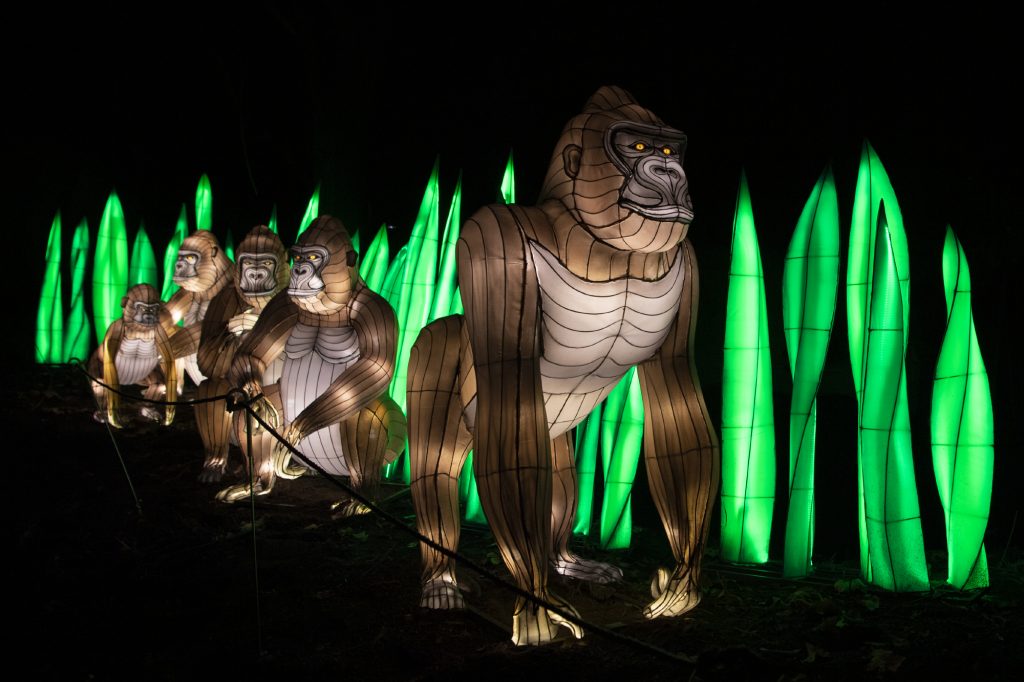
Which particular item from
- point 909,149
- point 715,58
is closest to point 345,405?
point 715,58

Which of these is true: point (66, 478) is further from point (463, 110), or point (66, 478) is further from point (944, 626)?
point (944, 626)

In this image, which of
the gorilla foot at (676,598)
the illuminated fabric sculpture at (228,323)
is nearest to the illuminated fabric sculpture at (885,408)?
the gorilla foot at (676,598)

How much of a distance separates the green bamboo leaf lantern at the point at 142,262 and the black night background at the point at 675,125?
115cm

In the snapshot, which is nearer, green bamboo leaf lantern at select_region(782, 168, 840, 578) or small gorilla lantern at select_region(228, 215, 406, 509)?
green bamboo leaf lantern at select_region(782, 168, 840, 578)

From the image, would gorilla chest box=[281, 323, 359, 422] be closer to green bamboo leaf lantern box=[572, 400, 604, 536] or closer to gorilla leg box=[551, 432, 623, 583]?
green bamboo leaf lantern box=[572, 400, 604, 536]

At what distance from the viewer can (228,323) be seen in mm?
6086

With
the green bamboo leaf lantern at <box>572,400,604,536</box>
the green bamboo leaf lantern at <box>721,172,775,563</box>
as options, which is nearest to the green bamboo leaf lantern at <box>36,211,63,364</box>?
the green bamboo leaf lantern at <box>572,400,604,536</box>

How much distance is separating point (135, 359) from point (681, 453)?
542 cm

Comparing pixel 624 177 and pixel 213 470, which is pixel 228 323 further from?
pixel 624 177

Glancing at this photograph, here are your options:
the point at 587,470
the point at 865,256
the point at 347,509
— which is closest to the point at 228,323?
the point at 347,509

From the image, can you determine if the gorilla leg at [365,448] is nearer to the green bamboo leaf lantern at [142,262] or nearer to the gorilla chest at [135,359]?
the gorilla chest at [135,359]

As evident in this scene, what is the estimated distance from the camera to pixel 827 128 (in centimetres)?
490

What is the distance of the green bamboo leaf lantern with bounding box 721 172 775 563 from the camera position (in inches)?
161

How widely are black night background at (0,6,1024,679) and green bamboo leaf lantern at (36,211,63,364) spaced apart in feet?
2.46
